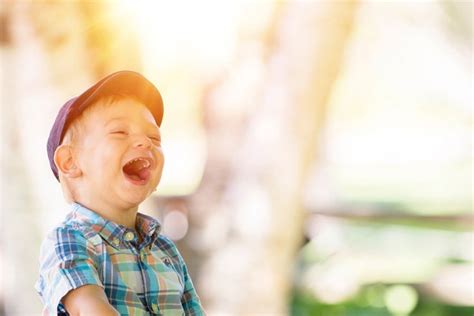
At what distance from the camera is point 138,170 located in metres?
1.83

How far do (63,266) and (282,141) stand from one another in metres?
3.20

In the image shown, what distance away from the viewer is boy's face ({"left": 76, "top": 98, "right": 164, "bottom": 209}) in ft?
5.89

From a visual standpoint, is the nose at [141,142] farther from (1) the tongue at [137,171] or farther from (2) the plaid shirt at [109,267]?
(2) the plaid shirt at [109,267]

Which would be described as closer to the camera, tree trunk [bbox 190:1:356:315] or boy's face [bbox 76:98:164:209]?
boy's face [bbox 76:98:164:209]

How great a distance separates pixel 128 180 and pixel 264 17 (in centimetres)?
337

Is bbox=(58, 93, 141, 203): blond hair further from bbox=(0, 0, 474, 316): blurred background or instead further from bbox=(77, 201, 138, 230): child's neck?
bbox=(0, 0, 474, 316): blurred background

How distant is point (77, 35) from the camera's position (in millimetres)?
4285

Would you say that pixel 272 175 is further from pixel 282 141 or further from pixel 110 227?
pixel 110 227

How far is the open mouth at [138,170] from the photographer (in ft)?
5.94

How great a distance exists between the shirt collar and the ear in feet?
0.19

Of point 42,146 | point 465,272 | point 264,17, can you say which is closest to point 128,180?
point 42,146

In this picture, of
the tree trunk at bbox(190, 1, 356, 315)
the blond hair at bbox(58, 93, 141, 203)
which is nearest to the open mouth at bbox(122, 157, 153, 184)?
the blond hair at bbox(58, 93, 141, 203)

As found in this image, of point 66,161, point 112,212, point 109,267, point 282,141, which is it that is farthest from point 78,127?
point 282,141

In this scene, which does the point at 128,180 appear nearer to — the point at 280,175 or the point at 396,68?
the point at 280,175
